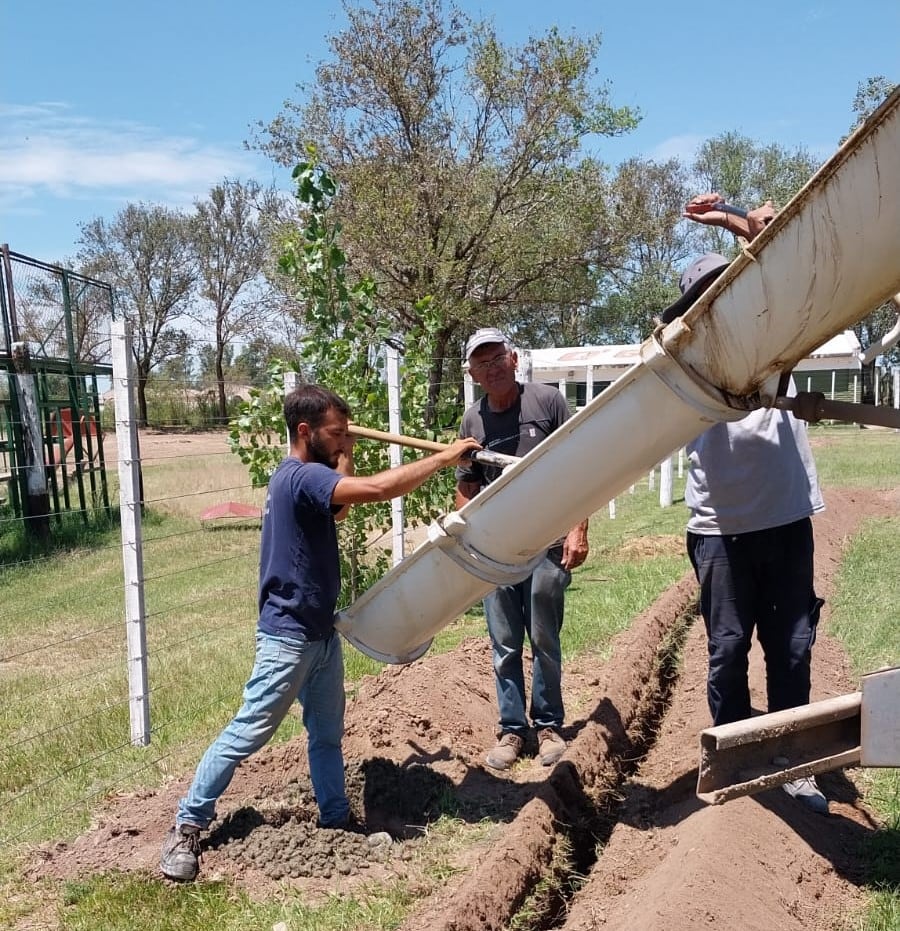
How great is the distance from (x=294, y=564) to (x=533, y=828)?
1.40 metres

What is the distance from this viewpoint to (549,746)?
4.54 m

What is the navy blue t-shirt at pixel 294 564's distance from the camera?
3.54m

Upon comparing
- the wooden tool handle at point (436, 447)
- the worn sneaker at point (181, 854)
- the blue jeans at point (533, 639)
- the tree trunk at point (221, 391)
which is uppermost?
the tree trunk at point (221, 391)

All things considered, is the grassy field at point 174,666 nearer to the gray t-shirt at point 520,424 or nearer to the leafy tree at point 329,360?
the leafy tree at point 329,360

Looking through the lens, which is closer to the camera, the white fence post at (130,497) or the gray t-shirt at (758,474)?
the gray t-shirt at (758,474)

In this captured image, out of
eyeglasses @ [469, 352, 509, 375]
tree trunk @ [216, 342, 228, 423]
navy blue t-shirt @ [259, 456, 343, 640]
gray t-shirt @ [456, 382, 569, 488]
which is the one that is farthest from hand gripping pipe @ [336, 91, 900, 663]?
tree trunk @ [216, 342, 228, 423]

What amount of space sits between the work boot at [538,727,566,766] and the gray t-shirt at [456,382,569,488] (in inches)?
51.1

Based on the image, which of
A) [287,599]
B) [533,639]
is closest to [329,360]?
[533,639]

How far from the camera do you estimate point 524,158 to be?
17344mm

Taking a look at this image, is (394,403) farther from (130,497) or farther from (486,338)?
(486,338)

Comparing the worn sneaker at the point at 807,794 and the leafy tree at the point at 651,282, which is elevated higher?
the leafy tree at the point at 651,282

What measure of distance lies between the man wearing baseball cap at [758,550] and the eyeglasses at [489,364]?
1054mm

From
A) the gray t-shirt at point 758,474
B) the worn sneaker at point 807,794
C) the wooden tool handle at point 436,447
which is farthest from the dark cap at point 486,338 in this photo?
the worn sneaker at point 807,794

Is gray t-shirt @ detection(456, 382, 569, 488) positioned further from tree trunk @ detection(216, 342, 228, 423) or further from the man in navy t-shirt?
tree trunk @ detection(216, 342, 228, 423)
